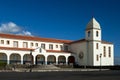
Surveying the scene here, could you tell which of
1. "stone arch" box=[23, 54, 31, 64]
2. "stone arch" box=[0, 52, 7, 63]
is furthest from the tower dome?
"stone arch" box=[0, 52, 7, 63]

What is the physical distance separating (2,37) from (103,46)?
27.2 m

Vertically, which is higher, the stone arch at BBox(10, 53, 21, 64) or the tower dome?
the tower dome

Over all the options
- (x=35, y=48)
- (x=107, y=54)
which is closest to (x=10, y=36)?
(x=35, y=48)

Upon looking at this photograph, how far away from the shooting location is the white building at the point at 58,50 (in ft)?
189

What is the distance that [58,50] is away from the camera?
2630 inches

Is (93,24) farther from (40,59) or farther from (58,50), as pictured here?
(40,59)

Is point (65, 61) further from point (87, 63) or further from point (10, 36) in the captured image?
point (10, 36)

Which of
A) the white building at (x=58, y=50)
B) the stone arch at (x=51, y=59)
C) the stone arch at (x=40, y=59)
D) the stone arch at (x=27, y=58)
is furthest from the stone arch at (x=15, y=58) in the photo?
the stone arch at (x=51, y=59)

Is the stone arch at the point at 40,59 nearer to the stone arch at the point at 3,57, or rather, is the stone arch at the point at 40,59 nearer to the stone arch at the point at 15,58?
the stone arch at the point at 15,58

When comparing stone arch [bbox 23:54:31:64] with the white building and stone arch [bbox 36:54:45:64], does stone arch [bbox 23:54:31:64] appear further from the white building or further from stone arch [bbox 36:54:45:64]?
stone arch [bbox 36:54:45:64]

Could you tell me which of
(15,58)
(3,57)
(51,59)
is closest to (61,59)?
(51,59)

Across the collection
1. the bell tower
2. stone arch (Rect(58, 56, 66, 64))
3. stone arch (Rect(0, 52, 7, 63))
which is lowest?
stone arch (Rect(58, 56, 66, 64))

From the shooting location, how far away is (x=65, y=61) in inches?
2611

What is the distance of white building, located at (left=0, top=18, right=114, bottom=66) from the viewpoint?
57.6 meters
